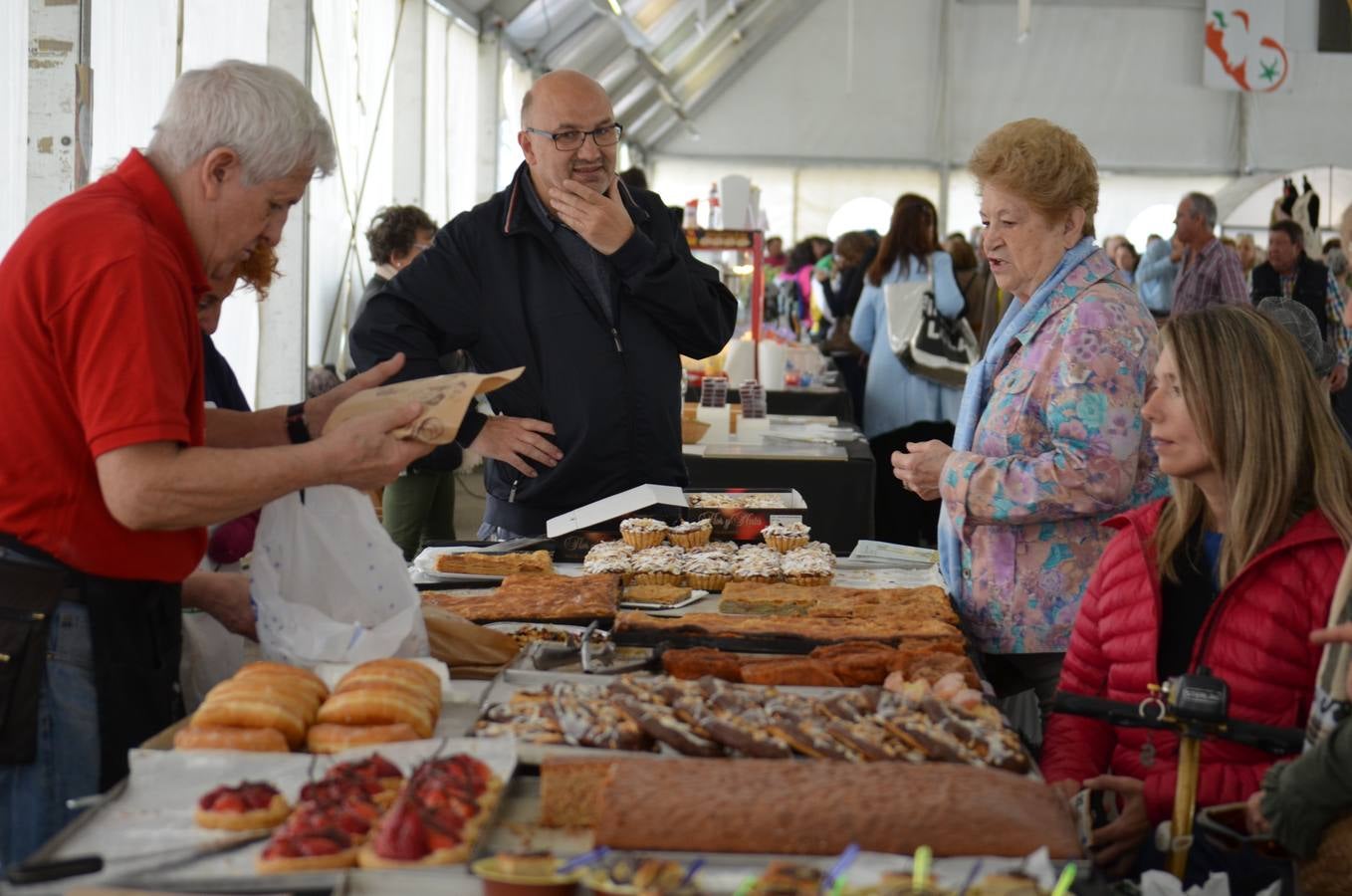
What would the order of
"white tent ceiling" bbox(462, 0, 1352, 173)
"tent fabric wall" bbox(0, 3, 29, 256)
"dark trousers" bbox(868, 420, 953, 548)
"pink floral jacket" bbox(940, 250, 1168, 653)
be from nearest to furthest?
1. "pink floral jacket" bbox(940, 250, 1168, 653)
2. "tent fabric wall" bbox(0, 3, 29, 256)
3. "dark trousers" bbox(868, 420, 953, 548)
4. "white tent ceiling" bbox(462, 0, 1352, 173)

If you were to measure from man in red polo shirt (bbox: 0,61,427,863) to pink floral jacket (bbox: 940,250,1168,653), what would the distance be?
1.23m

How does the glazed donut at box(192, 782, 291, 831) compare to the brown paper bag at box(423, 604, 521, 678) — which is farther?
the brown paper bag at box(423, 604, 521, 678)

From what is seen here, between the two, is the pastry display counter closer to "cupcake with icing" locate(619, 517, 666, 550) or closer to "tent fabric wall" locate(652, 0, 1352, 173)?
"cupcake with icing" locate(619, 517, 666, 550)

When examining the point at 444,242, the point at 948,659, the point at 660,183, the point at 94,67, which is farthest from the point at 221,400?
the point at 660,183

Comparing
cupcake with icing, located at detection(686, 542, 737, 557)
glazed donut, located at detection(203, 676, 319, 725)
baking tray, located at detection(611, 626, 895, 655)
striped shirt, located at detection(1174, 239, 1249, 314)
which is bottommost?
baking tray, located at detection(611, 626, 895, 655)

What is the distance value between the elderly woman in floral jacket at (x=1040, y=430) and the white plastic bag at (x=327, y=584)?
1126 millimetres

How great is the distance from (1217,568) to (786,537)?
47.5 inches

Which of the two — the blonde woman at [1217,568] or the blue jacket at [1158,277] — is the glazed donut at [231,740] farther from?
the blue jacket at [1158,277]

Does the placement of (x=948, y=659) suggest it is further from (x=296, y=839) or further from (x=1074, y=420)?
(x=296, y=839)

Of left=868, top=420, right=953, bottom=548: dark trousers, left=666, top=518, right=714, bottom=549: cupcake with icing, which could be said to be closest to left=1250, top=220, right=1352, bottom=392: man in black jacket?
left=868, top=420, right=953, bottom=548: dark trousers

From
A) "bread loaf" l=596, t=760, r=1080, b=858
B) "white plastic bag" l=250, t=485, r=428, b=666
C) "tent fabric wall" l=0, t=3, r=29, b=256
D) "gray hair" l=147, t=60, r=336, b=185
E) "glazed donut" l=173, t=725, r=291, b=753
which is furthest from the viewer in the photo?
"tent fabric wall" l=0, t=3, r=29, b=256

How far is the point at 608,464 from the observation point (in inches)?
144

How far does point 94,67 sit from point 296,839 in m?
4.11

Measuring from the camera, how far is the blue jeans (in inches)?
81.1
